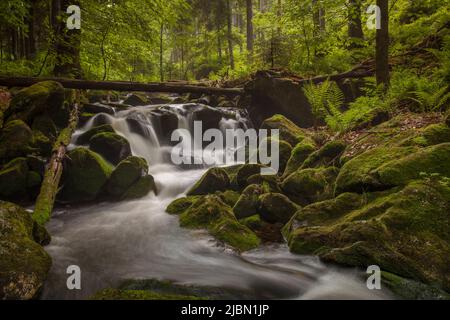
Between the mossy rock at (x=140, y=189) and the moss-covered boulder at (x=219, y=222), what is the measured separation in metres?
1.78

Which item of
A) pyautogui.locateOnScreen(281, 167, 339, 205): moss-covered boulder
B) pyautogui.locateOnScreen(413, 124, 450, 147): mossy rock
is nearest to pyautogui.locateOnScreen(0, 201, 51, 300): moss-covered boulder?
pyautogui.locateOnScreen(281, 167, 339, 205): moss-covered boulder

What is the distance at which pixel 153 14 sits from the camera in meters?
13.6

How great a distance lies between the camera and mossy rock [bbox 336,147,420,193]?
212 inches

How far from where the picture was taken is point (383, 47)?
819cm

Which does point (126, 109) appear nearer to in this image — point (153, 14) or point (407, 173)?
point (153, 14)

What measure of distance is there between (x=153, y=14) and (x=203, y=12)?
10.2 meters

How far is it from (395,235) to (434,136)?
2.32 meters

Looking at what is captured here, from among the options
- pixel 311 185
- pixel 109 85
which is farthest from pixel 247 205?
pixel 109 85

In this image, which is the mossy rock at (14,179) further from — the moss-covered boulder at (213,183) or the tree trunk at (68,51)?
the tree trunk at (68,51)

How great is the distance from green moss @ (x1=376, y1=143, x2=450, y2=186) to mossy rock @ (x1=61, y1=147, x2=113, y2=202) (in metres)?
6.30

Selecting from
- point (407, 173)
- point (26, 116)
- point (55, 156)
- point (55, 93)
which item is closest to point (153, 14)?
point (55, 93)

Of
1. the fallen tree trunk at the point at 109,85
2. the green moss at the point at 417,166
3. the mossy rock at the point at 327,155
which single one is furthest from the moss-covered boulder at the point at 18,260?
the fallen tree trunk at the point at 109,85

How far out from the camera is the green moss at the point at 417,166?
193 inches
